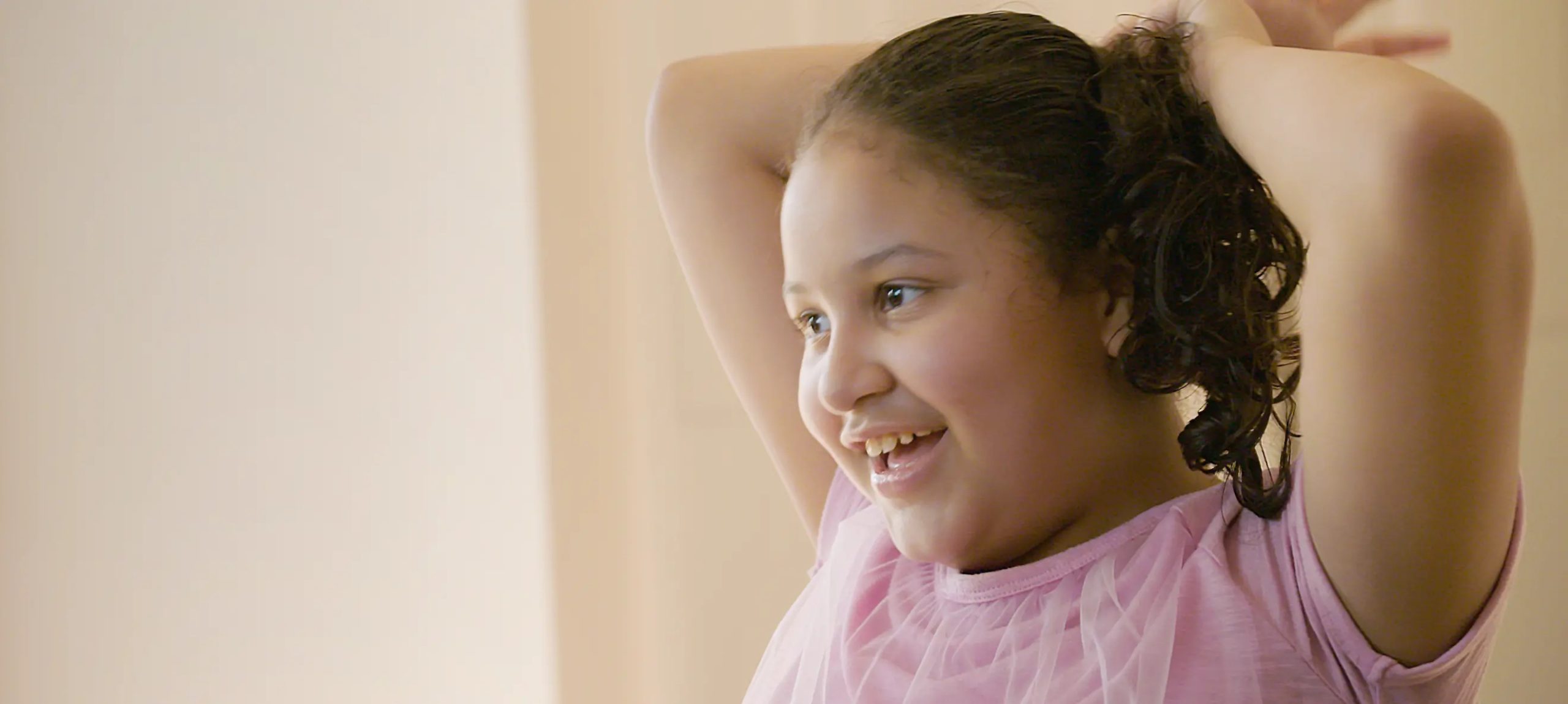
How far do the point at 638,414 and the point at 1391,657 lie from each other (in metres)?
1.13

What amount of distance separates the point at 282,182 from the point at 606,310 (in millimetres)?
474

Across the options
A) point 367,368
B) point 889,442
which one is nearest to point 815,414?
point 889,442

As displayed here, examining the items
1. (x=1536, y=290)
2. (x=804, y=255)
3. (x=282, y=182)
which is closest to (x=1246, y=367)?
(x=804, y=255)

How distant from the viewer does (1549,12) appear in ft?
3.74

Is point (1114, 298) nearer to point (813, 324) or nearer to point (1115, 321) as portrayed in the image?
point (1115, 321)

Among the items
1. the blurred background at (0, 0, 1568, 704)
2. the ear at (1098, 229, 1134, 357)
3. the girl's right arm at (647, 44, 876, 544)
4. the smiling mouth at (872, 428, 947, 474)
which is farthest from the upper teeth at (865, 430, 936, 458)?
the blurred background at (0, 0, 1568, 704)

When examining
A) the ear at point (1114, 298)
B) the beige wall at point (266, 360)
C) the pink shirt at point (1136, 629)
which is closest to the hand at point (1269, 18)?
the ear at point (1114, 298)

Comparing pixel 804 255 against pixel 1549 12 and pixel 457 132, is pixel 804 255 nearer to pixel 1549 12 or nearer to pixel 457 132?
pixel 1549 12

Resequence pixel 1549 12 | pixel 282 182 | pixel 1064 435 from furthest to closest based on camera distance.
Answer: pixel 282 182, pixel 1549 12, pixel 1064 435

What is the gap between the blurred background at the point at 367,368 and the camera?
1597mm

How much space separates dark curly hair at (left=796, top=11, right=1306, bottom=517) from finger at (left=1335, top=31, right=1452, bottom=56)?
0.45ft

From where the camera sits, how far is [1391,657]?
23.6 inches

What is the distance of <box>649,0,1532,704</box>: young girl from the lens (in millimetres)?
549

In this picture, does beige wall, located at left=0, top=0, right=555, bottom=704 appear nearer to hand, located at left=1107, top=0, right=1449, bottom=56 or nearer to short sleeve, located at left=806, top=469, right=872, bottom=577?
short sleeve, located at left=806, top=469, right=872, bottom=577
